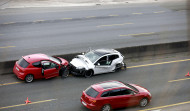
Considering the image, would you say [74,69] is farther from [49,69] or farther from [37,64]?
[37,64]

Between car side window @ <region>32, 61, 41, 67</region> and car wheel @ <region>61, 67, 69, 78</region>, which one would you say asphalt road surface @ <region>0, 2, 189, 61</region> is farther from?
car side window @ <region>32, 61, 41, 67</region>

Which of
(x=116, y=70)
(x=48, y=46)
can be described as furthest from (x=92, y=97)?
(x=48, y=46)

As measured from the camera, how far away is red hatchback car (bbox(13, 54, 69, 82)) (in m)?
17.1

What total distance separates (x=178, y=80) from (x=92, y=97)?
7.06m

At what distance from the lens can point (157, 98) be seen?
15797 millimetres

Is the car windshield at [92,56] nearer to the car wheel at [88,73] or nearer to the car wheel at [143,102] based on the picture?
the car wheel at [88,73]

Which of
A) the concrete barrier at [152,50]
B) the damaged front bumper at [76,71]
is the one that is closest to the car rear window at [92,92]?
the damaged front bumper at [76,71]

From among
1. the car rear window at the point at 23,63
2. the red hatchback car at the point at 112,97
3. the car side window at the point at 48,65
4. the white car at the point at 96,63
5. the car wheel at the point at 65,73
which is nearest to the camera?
the red hatchback car at the point at 112,97

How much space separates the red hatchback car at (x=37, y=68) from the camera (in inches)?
672

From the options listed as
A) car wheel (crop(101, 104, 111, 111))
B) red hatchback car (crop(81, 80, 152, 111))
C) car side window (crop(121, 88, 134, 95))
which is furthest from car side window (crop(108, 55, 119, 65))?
car wheel (crop(101, 104, 111, 111))

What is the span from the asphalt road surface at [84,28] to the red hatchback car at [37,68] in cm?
330

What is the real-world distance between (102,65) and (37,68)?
4.22m

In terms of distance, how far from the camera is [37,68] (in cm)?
1731

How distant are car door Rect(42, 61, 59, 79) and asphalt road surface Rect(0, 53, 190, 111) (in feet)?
1.04
